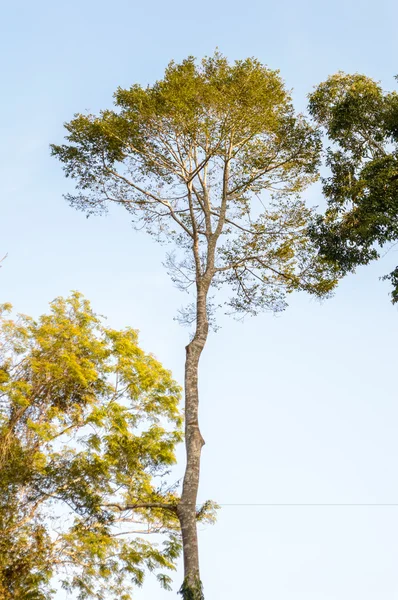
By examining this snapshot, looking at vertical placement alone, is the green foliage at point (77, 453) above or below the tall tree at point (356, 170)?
below

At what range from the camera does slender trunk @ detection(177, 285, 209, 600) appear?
10648 mm

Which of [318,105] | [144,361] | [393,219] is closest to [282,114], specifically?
[318,105]

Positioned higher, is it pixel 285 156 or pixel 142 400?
pixel 285 156

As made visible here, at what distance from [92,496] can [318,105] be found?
39.5 ft

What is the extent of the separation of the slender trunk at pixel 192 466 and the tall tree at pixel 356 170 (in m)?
4.08

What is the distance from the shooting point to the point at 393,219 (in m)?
14.8

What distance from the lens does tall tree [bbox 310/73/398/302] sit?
49.1 ft

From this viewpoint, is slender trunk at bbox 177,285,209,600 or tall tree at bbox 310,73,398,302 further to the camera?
tall tree at bbox 310,73,398,302

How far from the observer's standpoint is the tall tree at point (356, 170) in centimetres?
1495

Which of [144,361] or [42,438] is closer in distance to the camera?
[42,438]

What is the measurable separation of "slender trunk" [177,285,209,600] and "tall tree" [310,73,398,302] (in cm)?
408

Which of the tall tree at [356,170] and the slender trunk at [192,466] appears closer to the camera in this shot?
the slender trunk at [192,466]

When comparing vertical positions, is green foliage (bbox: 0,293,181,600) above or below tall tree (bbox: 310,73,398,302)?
below

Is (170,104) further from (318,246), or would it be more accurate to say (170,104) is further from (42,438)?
(42,438)
